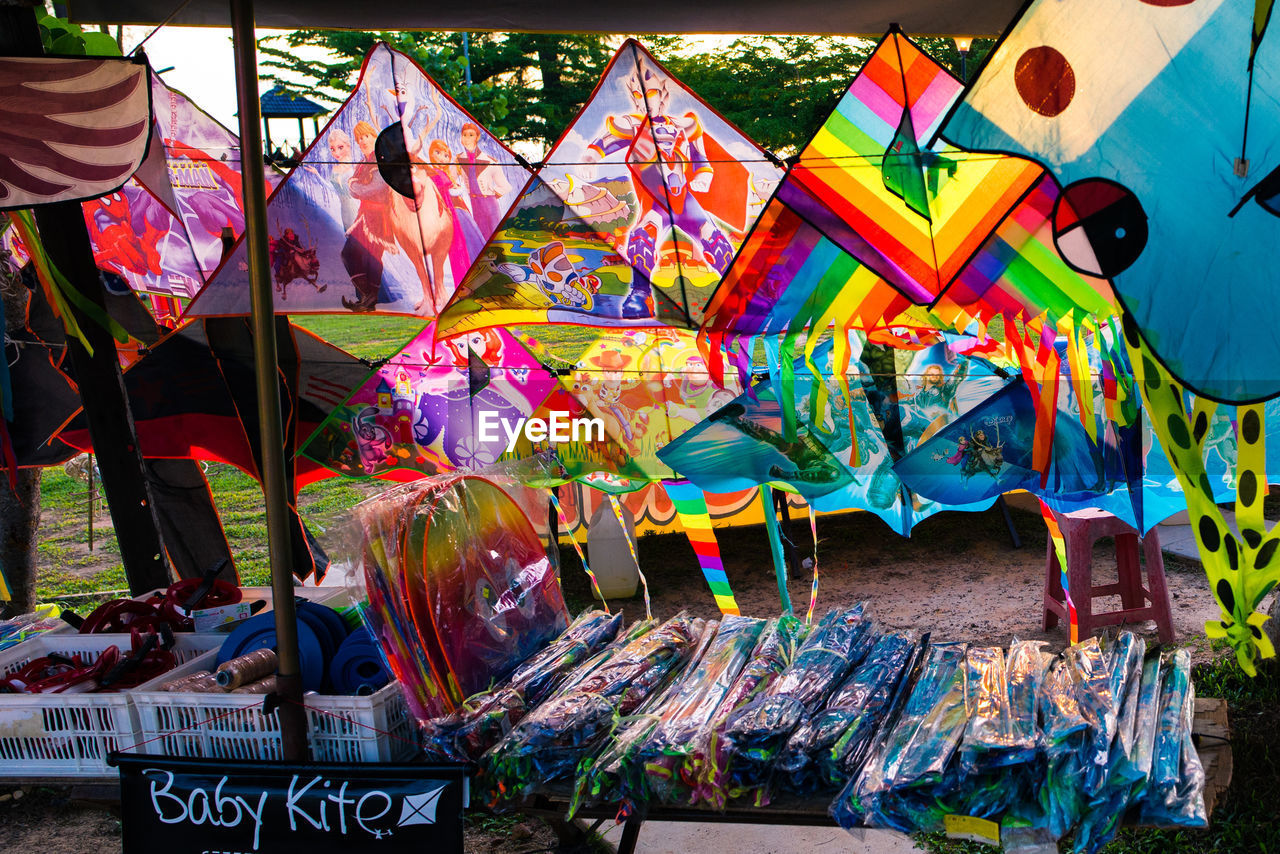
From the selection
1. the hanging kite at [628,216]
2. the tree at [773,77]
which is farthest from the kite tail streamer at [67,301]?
the tree at [773,77]

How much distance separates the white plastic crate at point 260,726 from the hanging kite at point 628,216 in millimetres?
1710

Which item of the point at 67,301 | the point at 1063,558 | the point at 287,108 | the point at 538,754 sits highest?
the point at 287,108

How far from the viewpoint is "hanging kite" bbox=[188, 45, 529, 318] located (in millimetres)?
3447

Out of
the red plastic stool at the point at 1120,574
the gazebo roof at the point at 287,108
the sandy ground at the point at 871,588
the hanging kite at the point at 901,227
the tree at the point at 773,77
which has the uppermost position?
the tree at the point at 773,77

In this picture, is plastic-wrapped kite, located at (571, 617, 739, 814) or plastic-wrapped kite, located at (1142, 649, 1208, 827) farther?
plastic-wrapped kite, located at (571, 617, 739, 814)

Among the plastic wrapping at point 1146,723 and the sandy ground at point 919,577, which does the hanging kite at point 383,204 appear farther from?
the plastic wrapping at point 1146,723

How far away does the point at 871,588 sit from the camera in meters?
5.22

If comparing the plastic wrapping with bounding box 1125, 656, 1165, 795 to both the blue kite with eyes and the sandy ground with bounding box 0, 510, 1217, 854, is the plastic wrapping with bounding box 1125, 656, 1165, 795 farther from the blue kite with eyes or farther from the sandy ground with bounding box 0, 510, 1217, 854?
the sandy ground with bounding box 0, 510, 1217, 854

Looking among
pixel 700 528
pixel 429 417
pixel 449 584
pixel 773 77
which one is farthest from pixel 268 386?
pixel 773 77

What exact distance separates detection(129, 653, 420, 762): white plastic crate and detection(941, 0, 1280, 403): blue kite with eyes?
6.51ft

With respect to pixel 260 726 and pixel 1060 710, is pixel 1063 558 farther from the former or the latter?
pixel 260 726

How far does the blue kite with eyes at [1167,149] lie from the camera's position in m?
2.39

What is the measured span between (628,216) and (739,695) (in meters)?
1.86

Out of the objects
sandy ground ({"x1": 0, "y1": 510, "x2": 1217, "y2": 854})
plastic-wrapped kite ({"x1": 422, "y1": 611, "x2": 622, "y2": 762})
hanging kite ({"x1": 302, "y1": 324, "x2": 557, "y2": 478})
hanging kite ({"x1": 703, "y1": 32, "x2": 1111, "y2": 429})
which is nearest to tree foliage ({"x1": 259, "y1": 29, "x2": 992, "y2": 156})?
sandy ground ({"x1": 0, "y1": 510, "x2": 1217, "y2": 854})
